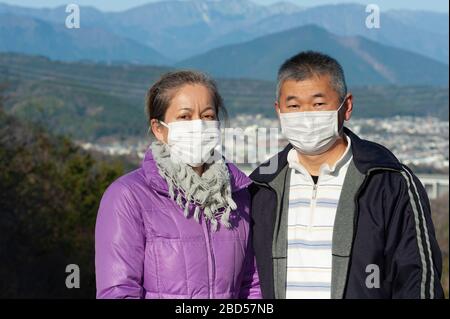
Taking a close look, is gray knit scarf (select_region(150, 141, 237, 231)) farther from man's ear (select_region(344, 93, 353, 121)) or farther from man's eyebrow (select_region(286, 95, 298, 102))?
man's ear (select_region(344, 93, 353, 121))

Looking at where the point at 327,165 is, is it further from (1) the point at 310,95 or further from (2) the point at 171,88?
(2) the point at 171,88

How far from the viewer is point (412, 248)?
4.14 m

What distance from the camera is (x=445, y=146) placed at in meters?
144

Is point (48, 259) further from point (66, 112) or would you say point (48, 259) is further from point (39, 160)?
point (66, 112)

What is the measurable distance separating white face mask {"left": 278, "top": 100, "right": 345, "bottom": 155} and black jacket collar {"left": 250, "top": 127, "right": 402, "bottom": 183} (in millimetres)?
119

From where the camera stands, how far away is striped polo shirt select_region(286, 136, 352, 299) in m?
4.32

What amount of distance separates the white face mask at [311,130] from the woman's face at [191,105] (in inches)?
17.5

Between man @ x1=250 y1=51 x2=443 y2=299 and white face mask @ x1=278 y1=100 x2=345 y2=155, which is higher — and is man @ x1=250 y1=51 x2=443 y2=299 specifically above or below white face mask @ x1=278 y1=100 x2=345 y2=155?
below

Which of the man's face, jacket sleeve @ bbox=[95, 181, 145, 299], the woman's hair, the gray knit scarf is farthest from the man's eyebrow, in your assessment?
jacket sleeve @ bbox=[95, 181, 145, 299]

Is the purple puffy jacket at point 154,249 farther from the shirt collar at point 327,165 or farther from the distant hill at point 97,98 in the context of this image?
the distant hill at point 97,98

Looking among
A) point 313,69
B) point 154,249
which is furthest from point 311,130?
point 154,249

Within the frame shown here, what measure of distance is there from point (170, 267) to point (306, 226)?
2.44 feet

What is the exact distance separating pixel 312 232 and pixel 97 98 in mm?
143264
